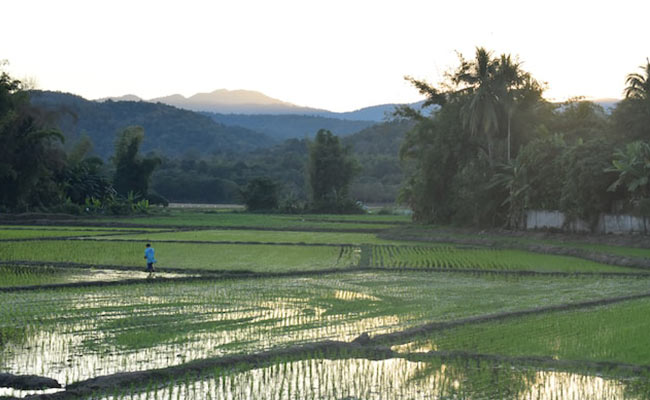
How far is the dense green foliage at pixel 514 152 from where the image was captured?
27.5 meters

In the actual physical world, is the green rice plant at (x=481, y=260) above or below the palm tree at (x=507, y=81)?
below

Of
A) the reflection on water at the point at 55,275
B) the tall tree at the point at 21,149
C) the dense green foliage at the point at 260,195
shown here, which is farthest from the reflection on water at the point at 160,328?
the dense green foliage at the point at 260,195

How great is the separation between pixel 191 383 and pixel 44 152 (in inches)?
1755

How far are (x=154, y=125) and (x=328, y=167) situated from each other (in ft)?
297

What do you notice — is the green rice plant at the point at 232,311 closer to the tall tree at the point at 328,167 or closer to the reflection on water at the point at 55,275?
the reflection on water at the point at 55,275

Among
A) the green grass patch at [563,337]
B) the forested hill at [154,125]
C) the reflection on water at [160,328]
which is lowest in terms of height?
the reflection on water at [160,328]

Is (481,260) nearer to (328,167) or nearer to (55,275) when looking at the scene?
(55,275)

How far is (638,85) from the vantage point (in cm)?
3369

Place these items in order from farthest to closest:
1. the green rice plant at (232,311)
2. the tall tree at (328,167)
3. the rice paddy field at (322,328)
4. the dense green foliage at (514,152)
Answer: the tall tree at (328,167)
the dense green foliage at (514,152)
the green rice plant at (232,311)
the rice paddy field at (322,328)

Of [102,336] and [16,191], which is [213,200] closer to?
[16,191]

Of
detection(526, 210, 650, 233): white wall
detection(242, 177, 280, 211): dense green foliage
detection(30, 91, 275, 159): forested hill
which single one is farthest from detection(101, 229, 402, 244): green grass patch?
detection(30, 91, 275, 159): forested hill

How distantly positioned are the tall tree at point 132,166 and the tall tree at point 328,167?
14.0 metres

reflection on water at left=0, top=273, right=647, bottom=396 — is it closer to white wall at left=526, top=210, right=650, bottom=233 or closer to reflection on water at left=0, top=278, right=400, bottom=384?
reflection on water at left=0, top=278, right=400, bottom=384

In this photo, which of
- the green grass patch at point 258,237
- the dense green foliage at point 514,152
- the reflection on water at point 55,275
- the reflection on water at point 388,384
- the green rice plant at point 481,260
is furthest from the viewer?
the green grass patch at point 258,237
